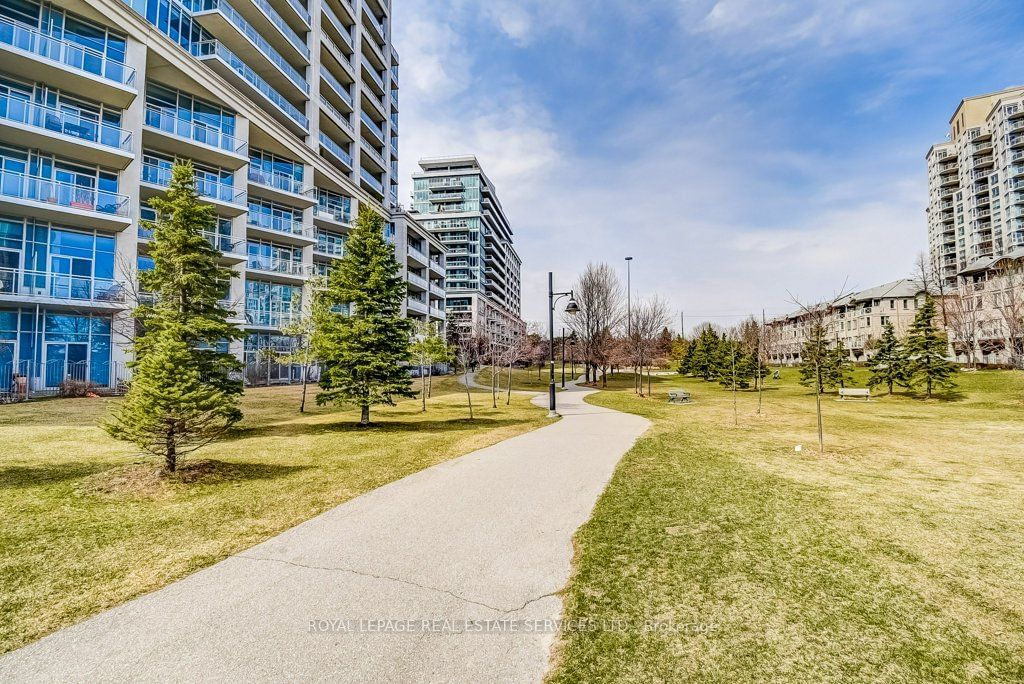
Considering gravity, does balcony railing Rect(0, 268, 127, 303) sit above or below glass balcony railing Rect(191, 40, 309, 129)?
below

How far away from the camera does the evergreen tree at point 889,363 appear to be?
29352mm

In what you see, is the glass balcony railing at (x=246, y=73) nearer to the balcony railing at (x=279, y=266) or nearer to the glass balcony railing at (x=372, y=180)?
the glass balcony railing at (x=372, y=180)

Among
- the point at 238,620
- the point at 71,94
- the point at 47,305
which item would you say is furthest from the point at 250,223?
the point at 238,620

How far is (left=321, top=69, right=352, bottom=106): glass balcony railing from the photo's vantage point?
39.6 m

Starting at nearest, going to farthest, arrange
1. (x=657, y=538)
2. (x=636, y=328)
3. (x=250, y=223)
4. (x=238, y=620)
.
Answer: (x=238, y=620), (x=657, y=538), (x=250, y=223), (x=636, y=328)

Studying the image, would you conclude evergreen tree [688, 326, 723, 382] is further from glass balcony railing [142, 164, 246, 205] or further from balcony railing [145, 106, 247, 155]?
balcony railing [145, 106, 247, 155]

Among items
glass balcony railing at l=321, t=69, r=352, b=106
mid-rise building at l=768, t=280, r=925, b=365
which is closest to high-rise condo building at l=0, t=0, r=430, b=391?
glass balcony railing at l=321, t=69, r=352, b=106

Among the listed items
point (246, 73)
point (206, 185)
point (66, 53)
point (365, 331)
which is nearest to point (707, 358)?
point (365, 331)

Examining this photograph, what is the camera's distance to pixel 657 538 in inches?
232

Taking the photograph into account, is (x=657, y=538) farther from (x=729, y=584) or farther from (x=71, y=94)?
(x=71, y=94)

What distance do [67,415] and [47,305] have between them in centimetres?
1085

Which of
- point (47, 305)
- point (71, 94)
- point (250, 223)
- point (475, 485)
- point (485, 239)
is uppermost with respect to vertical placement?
point (485, 239)

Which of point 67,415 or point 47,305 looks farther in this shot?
point 47,305

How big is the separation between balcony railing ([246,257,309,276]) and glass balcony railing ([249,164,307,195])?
17.8ft
